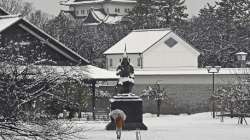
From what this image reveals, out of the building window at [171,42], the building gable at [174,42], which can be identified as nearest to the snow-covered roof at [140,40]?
the building gable at [174,42]

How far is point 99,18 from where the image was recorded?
400 feet

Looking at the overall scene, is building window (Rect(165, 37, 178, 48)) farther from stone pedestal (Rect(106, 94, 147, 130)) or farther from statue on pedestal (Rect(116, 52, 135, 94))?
stone pedestal (Rect(106, 94, 147, 130))

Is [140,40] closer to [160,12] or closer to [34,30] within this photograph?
[160,12]

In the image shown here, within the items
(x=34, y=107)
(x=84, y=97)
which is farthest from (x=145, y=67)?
(x=34, y=107)

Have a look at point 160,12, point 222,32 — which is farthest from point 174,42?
point 160,12

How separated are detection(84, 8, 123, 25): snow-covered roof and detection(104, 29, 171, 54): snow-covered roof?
5277 cm

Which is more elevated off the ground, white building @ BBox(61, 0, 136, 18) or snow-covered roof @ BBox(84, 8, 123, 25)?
white building @ BBox(61, 0, 136, 18)

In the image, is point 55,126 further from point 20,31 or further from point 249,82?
point 249,82

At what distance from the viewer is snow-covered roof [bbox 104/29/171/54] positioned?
6256 cm

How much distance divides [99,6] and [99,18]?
14.5m

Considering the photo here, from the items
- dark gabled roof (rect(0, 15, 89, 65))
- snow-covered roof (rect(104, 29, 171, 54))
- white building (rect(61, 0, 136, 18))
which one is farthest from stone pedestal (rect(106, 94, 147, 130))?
white building (rect(61, 0, 136, 18))

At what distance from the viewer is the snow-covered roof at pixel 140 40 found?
205ft

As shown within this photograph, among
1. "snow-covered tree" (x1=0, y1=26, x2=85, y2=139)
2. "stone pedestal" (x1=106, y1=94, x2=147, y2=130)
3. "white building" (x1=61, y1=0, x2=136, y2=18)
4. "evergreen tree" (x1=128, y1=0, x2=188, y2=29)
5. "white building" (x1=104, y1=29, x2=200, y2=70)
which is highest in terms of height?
"white building" (x1=61, y1=0, x2=136, y2=18)

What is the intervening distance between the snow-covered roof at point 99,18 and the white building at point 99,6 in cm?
433
